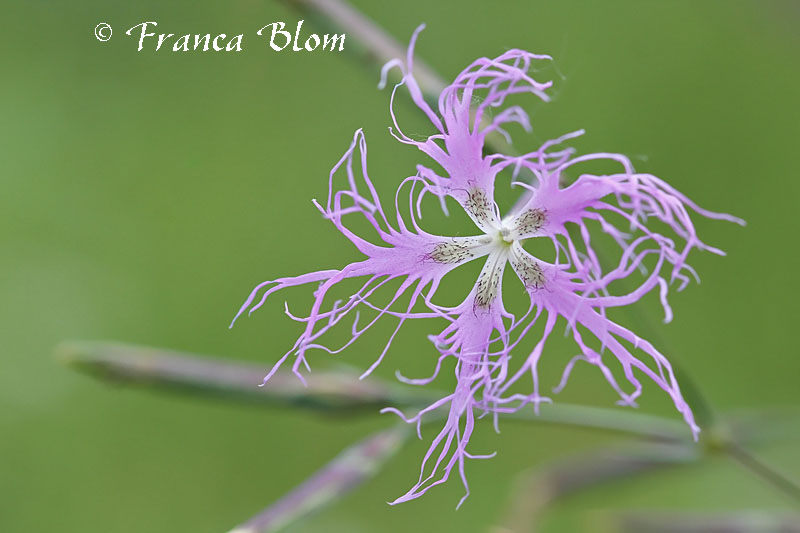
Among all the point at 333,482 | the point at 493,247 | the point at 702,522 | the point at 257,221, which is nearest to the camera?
the point at 493,247

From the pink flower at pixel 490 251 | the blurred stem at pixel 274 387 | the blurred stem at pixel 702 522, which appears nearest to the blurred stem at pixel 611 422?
the blurred stem at pixel 274 387

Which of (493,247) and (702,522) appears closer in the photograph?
(493,247)

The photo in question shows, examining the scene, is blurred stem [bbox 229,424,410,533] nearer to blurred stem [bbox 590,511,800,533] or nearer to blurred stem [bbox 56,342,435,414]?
blurred stem [bbox 56,342,435,414]

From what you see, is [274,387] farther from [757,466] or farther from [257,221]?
[257,221]

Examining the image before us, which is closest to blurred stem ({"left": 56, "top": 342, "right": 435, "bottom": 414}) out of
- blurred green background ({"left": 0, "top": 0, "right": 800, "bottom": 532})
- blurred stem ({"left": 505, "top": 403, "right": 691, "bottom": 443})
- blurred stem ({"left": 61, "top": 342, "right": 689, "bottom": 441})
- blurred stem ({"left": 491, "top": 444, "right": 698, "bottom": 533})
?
blurred stem ({"left": 61, "top": 342, "right": 689, "bottom": 441})

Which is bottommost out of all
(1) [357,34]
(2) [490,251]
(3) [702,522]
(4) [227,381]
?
(3) [702,522]

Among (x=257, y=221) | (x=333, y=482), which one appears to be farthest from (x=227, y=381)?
(x=257, y=221)
